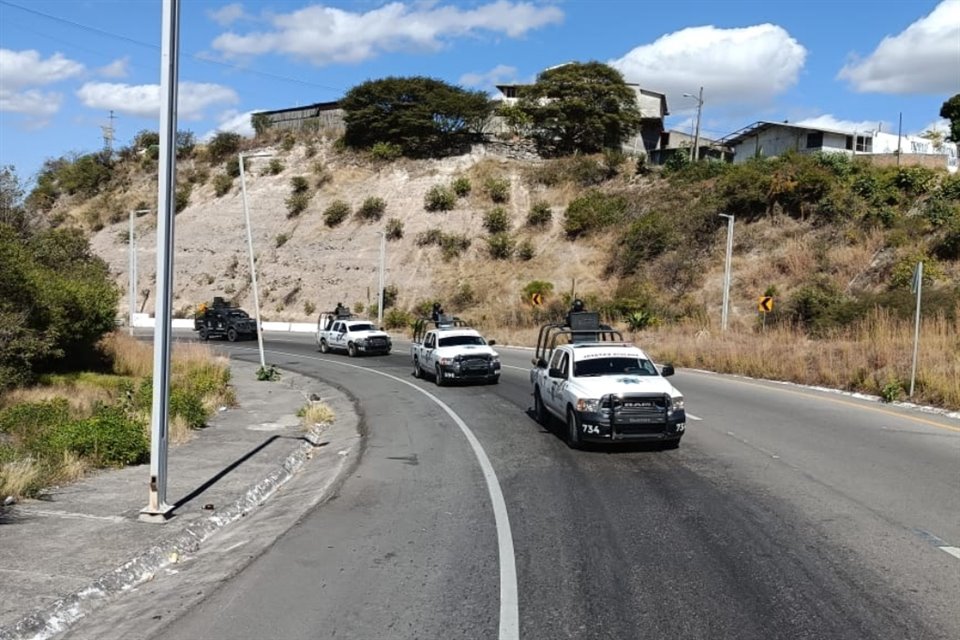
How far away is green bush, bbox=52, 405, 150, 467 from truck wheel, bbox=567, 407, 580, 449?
20.4 ft

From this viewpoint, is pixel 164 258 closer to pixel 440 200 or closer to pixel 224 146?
pixel 440 200

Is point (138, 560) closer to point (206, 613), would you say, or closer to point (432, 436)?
point (206, 613)

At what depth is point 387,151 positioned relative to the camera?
74312 millimetres

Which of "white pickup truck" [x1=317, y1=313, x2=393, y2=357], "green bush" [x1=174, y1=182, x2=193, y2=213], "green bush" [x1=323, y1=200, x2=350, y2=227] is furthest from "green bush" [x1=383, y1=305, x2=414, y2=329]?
"green bush" [x1=174, y1=182, x2=193, y2=213]

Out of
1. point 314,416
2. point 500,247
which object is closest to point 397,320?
point 500,247

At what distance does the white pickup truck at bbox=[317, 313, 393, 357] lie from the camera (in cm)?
3725

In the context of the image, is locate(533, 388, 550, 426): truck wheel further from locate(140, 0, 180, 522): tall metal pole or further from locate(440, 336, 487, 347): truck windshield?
locate(440, 336, 487, 347): truck windshield

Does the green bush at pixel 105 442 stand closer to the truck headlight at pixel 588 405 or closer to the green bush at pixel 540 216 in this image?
the truck headlight at pixel 588 405

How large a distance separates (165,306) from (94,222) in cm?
8242

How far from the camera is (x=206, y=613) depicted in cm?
588

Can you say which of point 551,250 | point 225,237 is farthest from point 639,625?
point 225,237

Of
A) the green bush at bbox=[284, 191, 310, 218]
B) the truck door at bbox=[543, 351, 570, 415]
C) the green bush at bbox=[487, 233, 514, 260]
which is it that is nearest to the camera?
the truck door at bbox=[543, 351, 570, 415]

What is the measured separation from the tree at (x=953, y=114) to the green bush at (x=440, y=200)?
39.9 m

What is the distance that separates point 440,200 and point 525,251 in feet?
33.8
